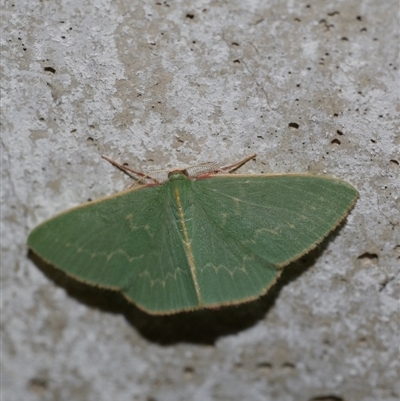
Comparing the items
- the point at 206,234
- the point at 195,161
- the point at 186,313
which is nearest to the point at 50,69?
the point at 195,161

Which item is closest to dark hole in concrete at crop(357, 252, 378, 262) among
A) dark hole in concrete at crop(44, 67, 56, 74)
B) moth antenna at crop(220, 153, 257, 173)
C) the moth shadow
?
the moth shadow

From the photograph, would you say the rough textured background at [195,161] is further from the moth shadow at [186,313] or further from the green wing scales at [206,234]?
the green wing scales at [206,234]

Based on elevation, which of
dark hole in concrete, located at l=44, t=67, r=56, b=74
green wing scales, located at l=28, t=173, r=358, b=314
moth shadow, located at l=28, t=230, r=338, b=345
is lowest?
moth shadow, located at l=28, t=230, r=338, b=345

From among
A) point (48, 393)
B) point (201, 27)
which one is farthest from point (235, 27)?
point (48, 393)

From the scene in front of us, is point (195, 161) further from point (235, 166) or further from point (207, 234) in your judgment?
point (207, 234)

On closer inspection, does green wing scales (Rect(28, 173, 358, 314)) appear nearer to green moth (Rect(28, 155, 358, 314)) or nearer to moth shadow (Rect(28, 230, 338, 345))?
green moth (Rect(28, 155, 358, 314))

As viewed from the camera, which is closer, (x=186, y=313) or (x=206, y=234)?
(x=206, y=234)

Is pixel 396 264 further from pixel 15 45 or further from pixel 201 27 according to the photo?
pixel 15 45
